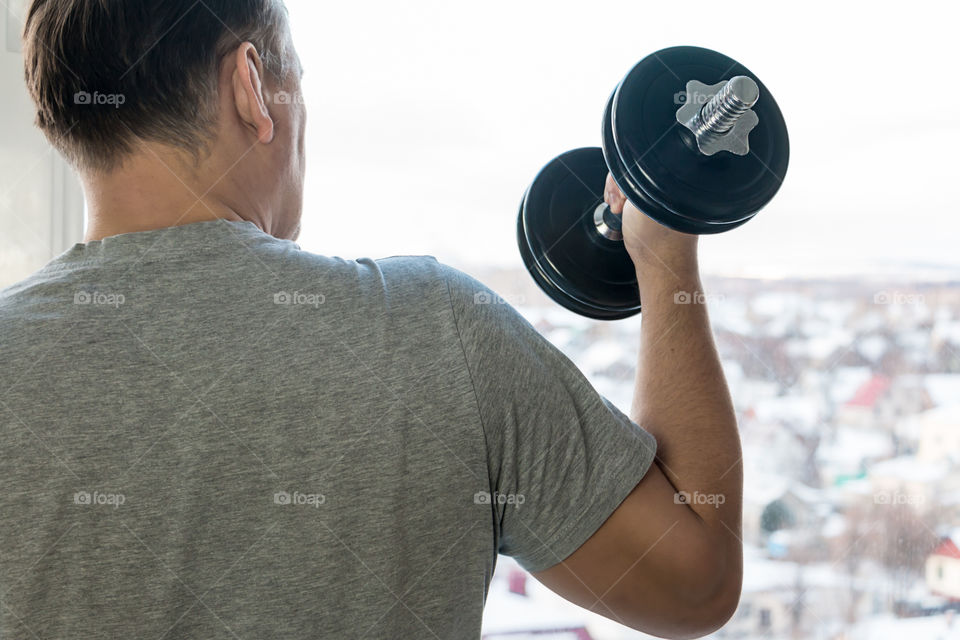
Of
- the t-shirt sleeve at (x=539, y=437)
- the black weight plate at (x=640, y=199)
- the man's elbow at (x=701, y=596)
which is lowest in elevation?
the man's elbow at (x=701, y=596)

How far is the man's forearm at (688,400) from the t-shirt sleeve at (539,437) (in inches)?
2.6

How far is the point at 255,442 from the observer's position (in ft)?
2.06

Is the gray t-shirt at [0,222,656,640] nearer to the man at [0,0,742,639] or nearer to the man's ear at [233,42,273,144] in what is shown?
the man at [0,0,742,639]

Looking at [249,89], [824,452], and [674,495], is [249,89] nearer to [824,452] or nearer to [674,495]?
[674,495]

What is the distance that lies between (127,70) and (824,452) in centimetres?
116

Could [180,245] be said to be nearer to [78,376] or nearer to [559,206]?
[78,376]

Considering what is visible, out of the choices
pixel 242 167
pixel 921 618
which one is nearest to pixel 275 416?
pixel 242 167

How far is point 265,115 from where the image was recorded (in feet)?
2.61

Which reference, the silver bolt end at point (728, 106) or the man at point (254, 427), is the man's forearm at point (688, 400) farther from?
the silver bolt end at point (728, 106)

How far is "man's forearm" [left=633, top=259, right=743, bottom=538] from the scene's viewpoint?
2.55 ft

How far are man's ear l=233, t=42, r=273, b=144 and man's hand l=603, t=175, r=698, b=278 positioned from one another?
41cm

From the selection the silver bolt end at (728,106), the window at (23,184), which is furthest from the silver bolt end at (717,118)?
the window at (23,184)

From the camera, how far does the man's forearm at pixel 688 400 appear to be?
778 millimetres

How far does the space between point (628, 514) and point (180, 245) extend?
46cm
